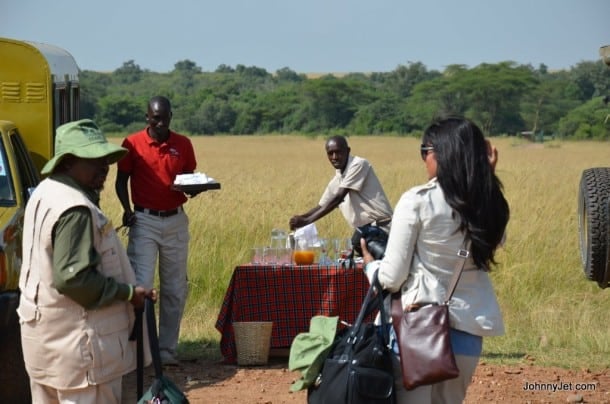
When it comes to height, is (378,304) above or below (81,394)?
above

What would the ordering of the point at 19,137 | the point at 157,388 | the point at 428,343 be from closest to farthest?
1. the point at 428,343
2. the point at 157,388
3. the point at 19,137

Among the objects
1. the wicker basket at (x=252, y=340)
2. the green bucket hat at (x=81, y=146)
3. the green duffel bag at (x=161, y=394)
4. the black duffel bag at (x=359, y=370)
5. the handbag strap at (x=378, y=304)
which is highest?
the green bucket hat at (x=81, y=146)

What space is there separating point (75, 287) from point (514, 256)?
26.0ft

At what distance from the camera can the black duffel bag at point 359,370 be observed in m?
4.23

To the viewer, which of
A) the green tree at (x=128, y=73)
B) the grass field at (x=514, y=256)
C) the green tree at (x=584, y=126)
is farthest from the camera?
the green tree at (x=128, y=73)

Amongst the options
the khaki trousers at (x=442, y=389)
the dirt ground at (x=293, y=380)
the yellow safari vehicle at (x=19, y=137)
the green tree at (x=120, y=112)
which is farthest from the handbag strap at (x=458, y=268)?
the green tree at (x=120, y=112)

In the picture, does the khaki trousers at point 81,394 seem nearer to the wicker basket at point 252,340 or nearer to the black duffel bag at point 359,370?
the black duffel bag at point 359,370

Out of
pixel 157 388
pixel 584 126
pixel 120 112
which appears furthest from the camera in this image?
pixel 120 112

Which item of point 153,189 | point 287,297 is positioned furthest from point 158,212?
point 287,297

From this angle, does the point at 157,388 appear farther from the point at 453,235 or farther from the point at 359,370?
the point at 453,235

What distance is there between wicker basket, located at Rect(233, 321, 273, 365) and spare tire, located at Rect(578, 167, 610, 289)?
238 centimetres

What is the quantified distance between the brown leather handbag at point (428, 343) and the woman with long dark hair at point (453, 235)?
33 millimetres

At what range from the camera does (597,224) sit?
26.2 feet

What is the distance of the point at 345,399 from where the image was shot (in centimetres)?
424
